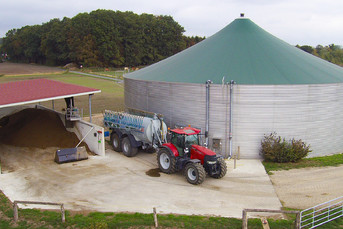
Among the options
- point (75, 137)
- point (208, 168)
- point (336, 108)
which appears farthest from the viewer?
point (75, 137)

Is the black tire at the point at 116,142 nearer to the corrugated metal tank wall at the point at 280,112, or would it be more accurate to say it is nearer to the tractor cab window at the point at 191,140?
the tractor cab window at the point at 191,140

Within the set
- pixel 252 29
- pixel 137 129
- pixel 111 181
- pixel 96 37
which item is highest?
pixel 96 37

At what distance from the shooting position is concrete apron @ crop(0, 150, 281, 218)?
13.4 metres

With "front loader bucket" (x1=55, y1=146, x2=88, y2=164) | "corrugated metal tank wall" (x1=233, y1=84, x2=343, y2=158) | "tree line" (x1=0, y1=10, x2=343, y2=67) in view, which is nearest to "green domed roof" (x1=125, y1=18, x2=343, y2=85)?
"corrugated metal tank wall" (x1=233, y1=84, x2=343, y2=158)

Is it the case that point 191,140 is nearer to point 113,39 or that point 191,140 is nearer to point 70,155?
point 70,155

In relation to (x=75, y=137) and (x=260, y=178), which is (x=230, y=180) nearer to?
(x=260, y=178)

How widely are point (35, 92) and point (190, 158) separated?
11435 mm

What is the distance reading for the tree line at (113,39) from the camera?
93.4 m

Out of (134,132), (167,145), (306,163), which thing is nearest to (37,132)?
(134,132)

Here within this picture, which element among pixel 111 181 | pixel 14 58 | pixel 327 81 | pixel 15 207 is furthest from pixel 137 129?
pixel 14 58

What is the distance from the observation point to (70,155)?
19.2 m

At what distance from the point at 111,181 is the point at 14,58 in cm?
14418

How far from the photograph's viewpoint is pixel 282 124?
19.7 metres

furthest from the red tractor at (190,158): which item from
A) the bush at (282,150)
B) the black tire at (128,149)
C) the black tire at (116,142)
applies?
the black tire at (116,142)
